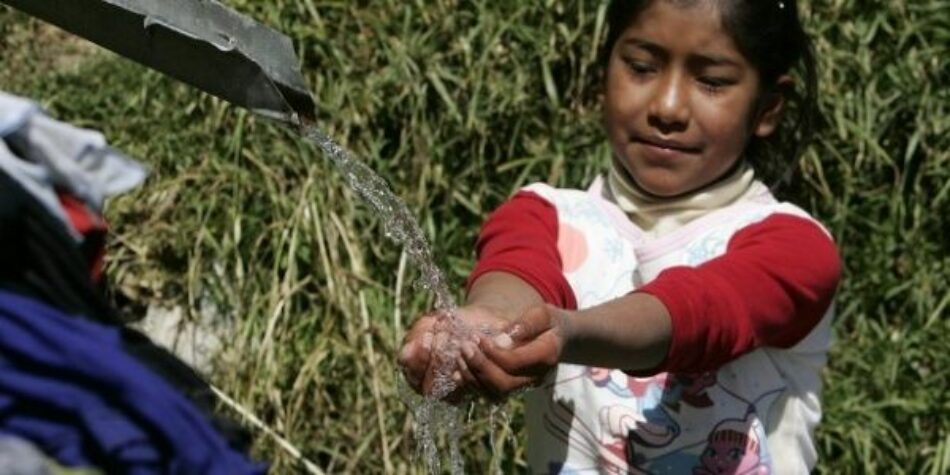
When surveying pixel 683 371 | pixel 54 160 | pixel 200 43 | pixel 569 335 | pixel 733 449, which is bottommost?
pixel 733 449

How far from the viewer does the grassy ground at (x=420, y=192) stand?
4.29 metres

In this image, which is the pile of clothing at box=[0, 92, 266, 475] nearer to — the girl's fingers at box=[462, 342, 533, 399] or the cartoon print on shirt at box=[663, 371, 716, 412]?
the girl's fingers at box=[462, 342, 533, 399]

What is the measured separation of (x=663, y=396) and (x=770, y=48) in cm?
54

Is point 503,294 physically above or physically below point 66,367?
below

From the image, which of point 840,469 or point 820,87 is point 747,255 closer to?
point 840,469

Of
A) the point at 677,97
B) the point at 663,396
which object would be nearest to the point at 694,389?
the point at 663,396

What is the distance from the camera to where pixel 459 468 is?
2.97 metres

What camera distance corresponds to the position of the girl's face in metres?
2.99

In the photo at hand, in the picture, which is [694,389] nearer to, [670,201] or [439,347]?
[670,201]

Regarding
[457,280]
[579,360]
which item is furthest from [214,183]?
[579,360]

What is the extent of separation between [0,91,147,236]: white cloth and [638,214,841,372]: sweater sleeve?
0.80m

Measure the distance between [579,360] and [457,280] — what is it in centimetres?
189

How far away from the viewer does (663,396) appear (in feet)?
9.71

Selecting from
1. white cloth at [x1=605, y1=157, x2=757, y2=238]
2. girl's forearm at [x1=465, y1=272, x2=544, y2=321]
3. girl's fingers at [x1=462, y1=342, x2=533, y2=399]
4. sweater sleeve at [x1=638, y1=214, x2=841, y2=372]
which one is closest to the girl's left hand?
girl's fingers at [x1=462, y1=342, x2=533, y2=399]
